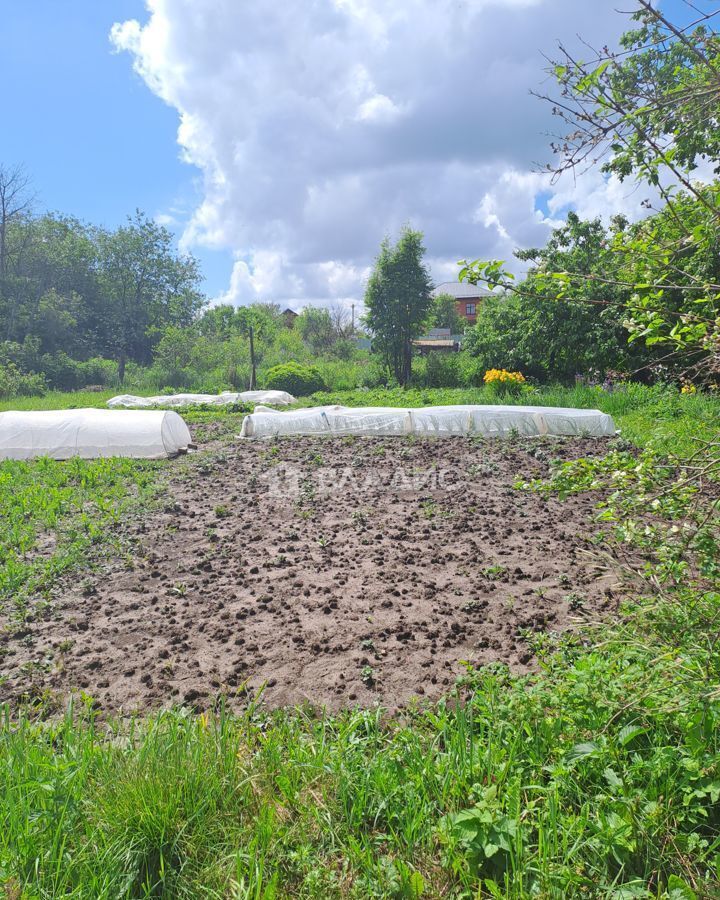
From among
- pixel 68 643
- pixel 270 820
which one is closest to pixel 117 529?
pixel 68 643

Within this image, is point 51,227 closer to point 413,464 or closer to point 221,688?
point 413,464

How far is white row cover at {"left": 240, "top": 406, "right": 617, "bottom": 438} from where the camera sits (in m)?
8.52

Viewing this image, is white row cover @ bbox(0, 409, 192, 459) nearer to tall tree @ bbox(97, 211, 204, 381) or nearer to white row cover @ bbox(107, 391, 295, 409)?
white row cover @ bbox(107, 391, 295, 409)

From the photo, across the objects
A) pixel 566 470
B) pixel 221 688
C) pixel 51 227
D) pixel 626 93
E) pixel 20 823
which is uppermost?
pixel 51 227

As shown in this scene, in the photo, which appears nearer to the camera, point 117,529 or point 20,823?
point 20,823

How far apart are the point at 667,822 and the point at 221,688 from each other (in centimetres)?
192

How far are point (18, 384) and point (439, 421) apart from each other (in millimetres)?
17675

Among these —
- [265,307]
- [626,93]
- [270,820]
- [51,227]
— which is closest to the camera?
[626,93]

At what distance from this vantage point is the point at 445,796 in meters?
1.82

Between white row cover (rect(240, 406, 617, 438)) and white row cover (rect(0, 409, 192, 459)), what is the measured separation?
1.52 m

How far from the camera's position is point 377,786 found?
187 centimetres

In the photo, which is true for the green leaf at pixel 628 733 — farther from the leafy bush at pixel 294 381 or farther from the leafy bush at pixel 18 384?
the leafy bush at pixel 18 384

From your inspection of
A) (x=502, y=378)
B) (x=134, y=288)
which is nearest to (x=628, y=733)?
(x=502, y=378)

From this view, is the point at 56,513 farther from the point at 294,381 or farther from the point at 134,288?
the point at 134,288
